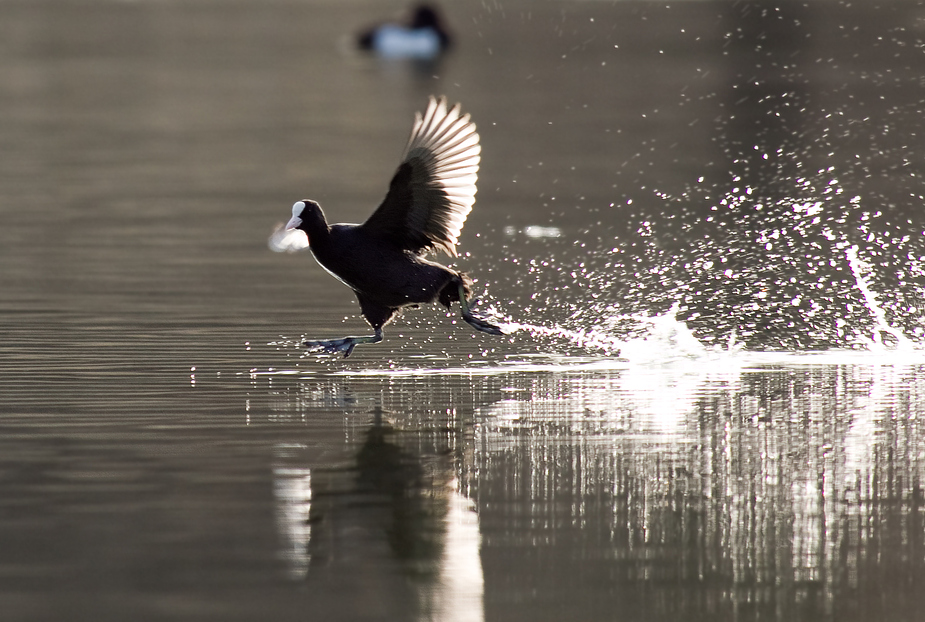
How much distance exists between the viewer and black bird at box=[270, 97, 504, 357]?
8141 mm

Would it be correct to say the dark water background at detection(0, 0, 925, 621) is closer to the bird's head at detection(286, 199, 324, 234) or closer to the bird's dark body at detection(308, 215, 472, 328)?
the bird's dark body at detection(308, 215, 472, 328)

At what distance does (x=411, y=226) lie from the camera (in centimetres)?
835

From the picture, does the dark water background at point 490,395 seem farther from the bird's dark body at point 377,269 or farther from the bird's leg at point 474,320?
the bird's dark body at point 377,269

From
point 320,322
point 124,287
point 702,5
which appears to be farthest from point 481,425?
point 702,5

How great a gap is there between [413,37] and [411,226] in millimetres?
34573

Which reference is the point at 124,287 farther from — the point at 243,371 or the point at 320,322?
the point at 243,371

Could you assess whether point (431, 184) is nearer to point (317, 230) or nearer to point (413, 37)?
point (317, 230)

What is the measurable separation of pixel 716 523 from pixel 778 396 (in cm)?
220

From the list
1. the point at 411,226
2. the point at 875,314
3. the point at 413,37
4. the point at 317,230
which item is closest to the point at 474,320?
the point at 411,226

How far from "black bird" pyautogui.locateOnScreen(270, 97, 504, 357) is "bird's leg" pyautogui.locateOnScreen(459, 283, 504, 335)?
0.12 metres

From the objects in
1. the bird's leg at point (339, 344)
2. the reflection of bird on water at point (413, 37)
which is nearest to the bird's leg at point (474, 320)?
the bird's leg at point (339, 344)

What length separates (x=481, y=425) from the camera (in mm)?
7160

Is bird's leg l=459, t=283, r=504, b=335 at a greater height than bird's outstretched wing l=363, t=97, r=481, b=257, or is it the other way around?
bird's outstretched wing l=363, t=97, r=481, b=257

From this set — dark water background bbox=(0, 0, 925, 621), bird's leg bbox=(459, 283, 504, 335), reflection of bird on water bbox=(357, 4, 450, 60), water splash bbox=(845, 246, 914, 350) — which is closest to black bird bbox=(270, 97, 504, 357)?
bird's leg bbox=(459, 283, 504, 335)
